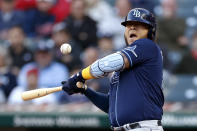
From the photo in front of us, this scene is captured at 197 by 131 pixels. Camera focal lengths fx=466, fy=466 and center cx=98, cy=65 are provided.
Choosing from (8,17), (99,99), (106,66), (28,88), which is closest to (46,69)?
(28,88)

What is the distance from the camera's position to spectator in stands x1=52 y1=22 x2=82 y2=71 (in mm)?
7363

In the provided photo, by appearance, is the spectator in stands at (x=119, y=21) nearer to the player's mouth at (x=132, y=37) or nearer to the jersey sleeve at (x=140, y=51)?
the player's mouth at (x=132, y=37)

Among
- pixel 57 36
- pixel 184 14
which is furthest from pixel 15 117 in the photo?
pixel 184 14

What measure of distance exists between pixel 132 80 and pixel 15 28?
16.2 ft

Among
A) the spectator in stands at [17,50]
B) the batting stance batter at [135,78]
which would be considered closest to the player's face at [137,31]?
the batting stance batter at [135,78]

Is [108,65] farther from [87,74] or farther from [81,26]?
[81,26]

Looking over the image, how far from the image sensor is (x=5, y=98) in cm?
735

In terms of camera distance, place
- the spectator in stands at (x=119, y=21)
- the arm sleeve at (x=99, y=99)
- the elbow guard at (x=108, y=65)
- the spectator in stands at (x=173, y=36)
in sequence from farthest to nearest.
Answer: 1. the spectator in stands at (x=119, y=21)
2. the spectator in stands at (x=173, y=36)
3. the arm sleeve at (x=99, y=99)
4. the elbow guard at (x=108, y=65)

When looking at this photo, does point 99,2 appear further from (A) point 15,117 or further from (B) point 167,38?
(A) point 15,117

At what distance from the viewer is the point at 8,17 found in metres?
8.45

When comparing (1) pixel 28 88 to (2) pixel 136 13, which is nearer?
(2) pixel 136 13

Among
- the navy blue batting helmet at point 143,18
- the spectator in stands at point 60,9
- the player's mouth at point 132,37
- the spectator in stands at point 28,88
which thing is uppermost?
the spectator in stands at point 60,9

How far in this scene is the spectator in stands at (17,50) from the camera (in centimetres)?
765

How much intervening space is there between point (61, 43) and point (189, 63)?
210cm
